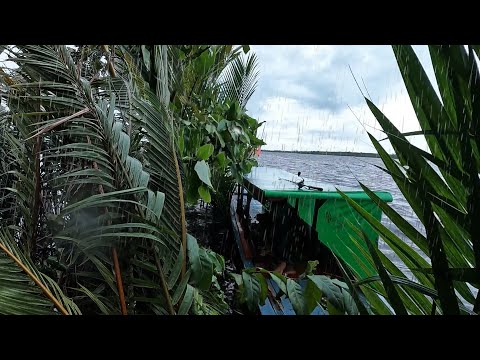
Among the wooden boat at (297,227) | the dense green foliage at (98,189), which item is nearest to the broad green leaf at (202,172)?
the dense green foliage at (98,189)

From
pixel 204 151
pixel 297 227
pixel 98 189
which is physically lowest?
pixel 297 227

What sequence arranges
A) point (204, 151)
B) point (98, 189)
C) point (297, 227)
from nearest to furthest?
point (98, 189)
point (204, 151)
point (297, 227)

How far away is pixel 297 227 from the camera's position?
3.45 metres

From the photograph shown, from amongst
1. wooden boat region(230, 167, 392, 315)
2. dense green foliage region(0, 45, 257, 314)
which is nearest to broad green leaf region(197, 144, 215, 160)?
dense green foliage region(0, 45, 257, 314)

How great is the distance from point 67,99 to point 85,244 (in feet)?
1.49

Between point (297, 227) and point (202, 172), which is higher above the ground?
point (202, 172)

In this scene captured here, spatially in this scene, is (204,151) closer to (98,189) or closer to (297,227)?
(98,189)

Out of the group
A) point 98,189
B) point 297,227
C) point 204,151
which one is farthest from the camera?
point 297,227

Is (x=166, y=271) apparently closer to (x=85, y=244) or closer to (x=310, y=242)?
(x=85, y=244)

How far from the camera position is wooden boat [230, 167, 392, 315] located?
2922 mm

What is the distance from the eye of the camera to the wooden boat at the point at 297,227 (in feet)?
9.59

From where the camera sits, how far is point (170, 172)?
4.17 ft

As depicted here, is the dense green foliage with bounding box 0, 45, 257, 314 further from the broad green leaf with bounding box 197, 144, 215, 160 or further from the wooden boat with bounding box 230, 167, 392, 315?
the wooden boat with bounding box 230, 167, 392, 315

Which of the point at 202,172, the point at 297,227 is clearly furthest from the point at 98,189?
the point at 297,227
